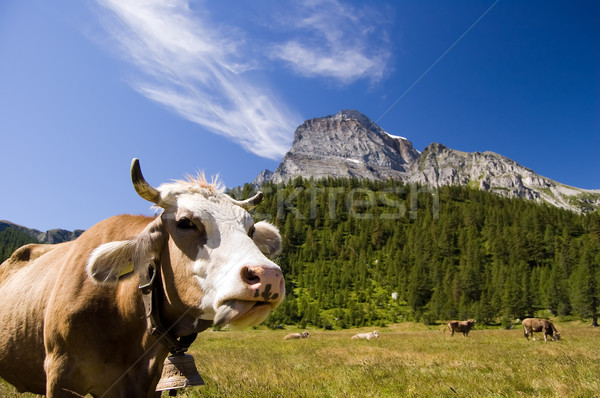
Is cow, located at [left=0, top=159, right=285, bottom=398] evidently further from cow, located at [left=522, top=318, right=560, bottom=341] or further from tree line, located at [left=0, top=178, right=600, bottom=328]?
tree line, located at [left=0, top=178, right=600, bottom=328]

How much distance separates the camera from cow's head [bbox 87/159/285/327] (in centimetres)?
285

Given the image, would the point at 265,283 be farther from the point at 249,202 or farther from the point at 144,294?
the point at 249,202

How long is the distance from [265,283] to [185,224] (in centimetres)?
127

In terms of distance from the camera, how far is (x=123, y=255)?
3.50 meters

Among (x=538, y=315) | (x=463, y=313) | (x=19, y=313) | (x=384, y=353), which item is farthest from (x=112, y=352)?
(x=538, y=315)

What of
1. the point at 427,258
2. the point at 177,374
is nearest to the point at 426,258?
the point at 427,258

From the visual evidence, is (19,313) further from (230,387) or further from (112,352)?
(230,387)

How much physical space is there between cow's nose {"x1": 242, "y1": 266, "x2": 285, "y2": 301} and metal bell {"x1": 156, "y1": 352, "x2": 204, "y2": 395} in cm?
136

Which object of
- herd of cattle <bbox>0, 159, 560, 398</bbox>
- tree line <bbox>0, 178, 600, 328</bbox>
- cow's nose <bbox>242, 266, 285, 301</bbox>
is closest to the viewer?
cow's nose <bbox>242, 266, 285, 301</bbox>

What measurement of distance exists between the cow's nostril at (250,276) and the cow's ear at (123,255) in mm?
1259

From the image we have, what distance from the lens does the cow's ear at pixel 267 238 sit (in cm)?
451

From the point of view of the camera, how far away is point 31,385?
4.48m

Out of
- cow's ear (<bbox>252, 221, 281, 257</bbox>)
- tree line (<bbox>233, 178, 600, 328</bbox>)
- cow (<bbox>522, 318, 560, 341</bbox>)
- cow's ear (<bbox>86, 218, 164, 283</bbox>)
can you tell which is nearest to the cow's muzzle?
cow's ear (<bbox>86, 218, 164, 283</bbox>)

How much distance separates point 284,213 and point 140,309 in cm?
17963
